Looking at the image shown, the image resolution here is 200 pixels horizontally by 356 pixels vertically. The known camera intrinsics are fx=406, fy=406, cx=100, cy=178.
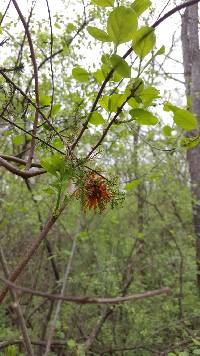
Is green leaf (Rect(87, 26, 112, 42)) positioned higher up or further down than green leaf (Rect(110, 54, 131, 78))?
higher up

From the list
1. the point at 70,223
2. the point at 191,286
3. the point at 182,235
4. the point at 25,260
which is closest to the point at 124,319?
the point at 191,286

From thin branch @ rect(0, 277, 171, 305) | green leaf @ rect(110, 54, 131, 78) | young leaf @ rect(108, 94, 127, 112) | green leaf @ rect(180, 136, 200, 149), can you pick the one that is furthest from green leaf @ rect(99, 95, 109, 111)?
thin branch @ rect(0, 277, 171, 305)

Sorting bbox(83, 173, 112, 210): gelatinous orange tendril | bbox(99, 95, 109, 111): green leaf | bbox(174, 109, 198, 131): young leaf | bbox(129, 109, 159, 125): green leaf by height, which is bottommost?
bbox(83, 173, 112, 210): gelatinous orange tendril

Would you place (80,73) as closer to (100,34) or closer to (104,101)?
(104,101)

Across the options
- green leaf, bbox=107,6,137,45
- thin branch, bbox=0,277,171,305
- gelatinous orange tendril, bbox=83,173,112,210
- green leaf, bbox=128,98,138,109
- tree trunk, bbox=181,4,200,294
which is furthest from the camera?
tree trunk, bbox=181,4,200,294

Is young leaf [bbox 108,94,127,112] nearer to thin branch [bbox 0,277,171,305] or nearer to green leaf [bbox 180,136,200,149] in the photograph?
green leaf [bbox 180,136,200,149]

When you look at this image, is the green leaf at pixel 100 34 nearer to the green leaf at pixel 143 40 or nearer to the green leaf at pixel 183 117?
the green leaf at pixel 143 40

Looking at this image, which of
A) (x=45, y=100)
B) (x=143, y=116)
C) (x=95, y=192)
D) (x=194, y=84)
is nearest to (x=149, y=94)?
(x=143, y=116)

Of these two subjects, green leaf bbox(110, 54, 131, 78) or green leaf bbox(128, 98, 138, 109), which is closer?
green leaf bbox(110, 54, 131, 78)
